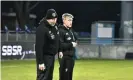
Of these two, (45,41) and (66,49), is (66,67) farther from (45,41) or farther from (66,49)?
(45,41)

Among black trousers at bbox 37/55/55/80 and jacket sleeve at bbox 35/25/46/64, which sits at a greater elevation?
jacket sleeve at bbox 35/25/46/64

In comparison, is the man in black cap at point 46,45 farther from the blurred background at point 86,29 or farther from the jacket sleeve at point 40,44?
the blurred background at point 86,29

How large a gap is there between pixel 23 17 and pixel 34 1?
3519mm

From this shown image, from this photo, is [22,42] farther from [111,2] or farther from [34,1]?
[111,2]

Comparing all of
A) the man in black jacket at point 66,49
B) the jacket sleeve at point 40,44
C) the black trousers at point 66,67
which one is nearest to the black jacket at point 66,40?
the man in black jacket at point 66,49

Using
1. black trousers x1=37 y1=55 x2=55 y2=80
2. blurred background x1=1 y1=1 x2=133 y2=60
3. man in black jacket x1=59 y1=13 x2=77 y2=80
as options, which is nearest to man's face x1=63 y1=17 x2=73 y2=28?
man in black jacket x1=59 y1=13 x2=77 y2=80

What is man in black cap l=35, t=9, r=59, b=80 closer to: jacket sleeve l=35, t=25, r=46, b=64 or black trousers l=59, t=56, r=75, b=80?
jacket sleeve l=35, t=25, r=46, b=64

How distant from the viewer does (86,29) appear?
52.6m

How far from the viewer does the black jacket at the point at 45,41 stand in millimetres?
9953

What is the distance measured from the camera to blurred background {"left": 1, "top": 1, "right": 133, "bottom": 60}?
27.7 metres

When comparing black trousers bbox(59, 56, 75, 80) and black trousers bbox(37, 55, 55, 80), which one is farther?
black trousers bbox(59, 56, 75, 80)

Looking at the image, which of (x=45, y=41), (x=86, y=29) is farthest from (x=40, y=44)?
(x=86, y=29)

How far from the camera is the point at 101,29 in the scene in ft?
113

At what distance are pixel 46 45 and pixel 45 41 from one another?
0.14 meters
